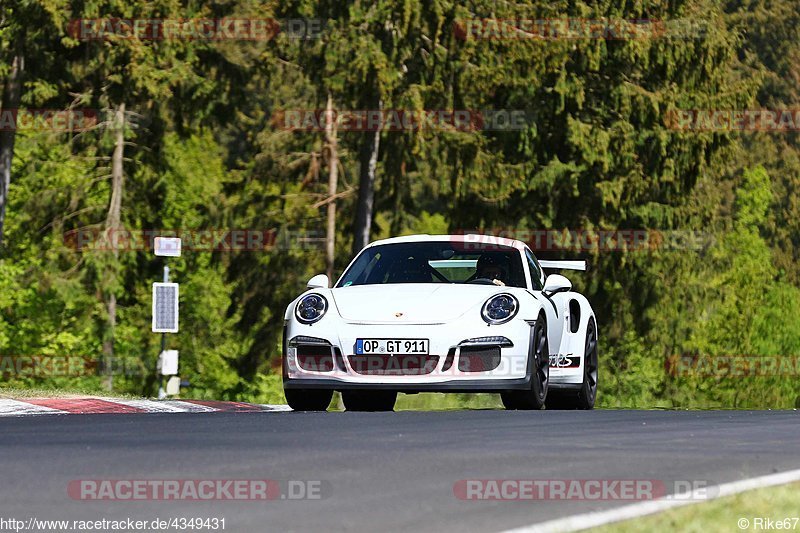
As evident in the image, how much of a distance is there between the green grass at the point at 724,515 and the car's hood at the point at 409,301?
264 inches

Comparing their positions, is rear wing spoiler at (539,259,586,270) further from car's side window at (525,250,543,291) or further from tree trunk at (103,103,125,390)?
tree trunk at (103,103,125,390)

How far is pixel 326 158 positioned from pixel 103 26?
1047 centimetres

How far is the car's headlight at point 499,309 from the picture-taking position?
14.6 m

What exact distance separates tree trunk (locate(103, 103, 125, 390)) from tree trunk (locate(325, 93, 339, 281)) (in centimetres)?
528

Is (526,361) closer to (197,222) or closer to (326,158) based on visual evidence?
(326,158)

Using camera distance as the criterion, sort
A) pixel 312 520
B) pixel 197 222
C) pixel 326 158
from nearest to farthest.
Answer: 1. pixel 312 520
2. pixel 326 158
3. pixel 197 222

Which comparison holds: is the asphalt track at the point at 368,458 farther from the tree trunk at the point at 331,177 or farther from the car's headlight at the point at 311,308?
the tree trunk at the point at 331,177

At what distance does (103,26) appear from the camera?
3731 centimetres

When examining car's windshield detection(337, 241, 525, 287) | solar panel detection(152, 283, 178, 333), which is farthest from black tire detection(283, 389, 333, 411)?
solar panel detection(152, 283, 178, 333)

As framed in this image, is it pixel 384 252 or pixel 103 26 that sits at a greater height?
pixel 103 26

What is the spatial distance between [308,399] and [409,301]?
1330 millimetres

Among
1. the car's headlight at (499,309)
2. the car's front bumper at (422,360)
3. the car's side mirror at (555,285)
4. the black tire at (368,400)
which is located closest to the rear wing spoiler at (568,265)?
the car's side mirror at (555,285)

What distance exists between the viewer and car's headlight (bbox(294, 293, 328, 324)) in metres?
14.7

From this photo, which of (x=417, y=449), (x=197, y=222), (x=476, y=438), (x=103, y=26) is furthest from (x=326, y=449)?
(x=197, y=222)
